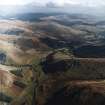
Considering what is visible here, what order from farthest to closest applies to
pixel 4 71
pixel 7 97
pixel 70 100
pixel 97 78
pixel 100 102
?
pixel 4 71
pixel 97 78
pixel 7 97
pixel 70 100
pixel 100 102

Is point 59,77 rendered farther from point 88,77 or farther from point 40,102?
point 40,102

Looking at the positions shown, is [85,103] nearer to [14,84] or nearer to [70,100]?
[70,100]

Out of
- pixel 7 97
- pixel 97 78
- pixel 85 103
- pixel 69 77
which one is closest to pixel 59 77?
pixel 69 77

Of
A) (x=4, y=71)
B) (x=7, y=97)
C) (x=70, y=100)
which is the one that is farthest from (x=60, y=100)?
(x=4, y=71)

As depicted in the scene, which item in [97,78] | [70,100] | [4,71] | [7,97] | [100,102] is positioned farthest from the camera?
[4,71]

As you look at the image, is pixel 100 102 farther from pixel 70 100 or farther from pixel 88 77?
pixel 88 77

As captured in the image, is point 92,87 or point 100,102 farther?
point 92,87

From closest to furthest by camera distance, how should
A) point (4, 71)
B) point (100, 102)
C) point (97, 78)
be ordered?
point (100, 102) → point (97, 78) → point (4, 71)

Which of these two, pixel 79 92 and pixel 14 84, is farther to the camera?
pixel 14 84
